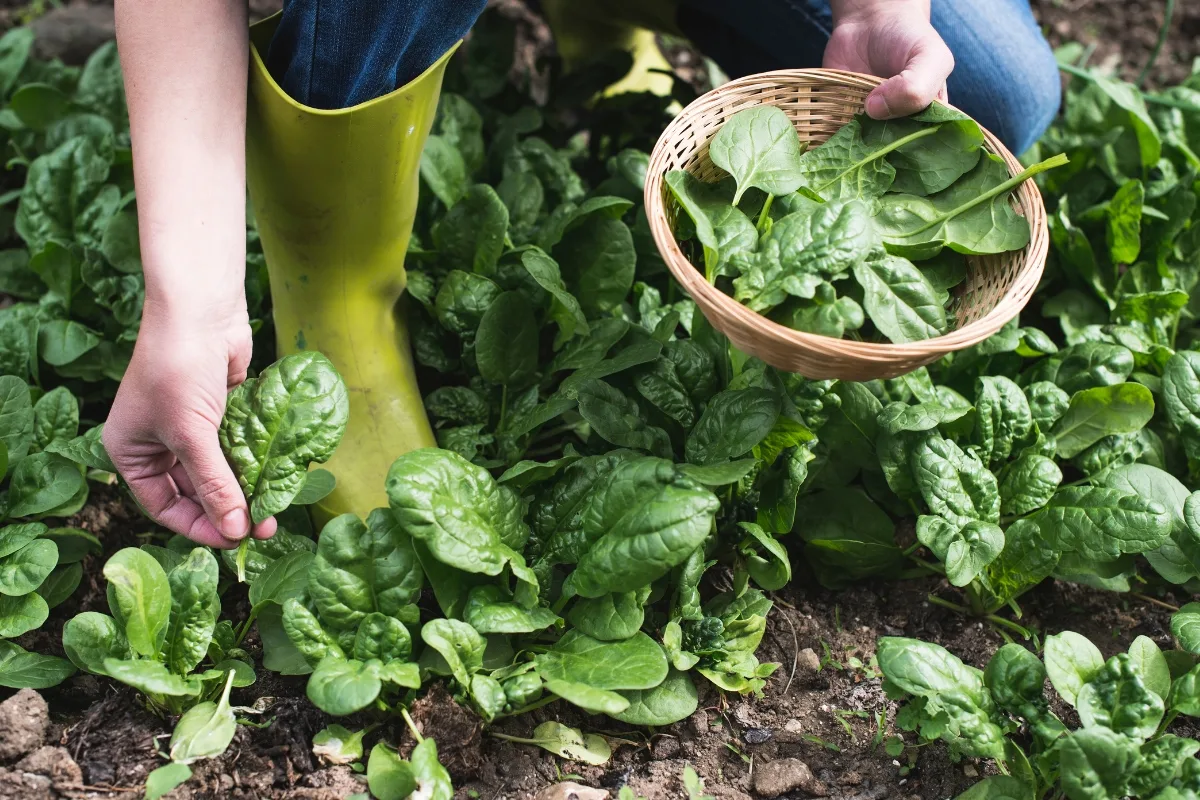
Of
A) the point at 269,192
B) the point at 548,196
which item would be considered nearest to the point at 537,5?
the point at 548,196

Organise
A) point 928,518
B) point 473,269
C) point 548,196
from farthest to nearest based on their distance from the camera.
A: point 548,196
point 473,269
point 928,518

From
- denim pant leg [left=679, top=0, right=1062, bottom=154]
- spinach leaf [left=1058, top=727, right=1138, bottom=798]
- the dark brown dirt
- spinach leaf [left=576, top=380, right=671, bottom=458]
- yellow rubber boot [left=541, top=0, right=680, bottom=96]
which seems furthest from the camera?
the dark brown dirt

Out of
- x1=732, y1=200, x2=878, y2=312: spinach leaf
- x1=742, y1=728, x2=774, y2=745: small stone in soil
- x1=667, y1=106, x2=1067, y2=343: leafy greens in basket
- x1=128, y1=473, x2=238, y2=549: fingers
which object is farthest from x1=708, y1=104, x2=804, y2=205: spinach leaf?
x1=128, y1=473, x2=238, y2=549: fingers

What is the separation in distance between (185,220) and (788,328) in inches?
27.3

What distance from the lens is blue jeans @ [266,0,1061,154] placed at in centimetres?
132

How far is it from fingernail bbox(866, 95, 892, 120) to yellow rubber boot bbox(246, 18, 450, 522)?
23.1 inches

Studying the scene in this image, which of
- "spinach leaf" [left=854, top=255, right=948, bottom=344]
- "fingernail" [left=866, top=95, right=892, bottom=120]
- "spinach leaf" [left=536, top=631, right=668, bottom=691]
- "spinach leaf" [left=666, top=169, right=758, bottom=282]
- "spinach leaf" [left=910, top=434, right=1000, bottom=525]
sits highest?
"fingernail" [left=866, top=95, right=892, bottom=120]

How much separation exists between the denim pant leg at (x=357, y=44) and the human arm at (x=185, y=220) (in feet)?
0.28

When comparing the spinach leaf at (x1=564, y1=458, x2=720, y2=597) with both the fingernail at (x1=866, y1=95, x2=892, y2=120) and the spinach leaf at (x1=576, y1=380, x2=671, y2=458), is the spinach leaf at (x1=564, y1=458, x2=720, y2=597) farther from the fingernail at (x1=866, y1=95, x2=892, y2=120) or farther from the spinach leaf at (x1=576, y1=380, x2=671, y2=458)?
the fingernail at (x1=866, y1=95, x2=892, y2=120)

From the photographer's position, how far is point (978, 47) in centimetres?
186

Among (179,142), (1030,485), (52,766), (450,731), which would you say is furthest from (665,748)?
(179,142)

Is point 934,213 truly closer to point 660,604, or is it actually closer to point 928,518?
point 928,518

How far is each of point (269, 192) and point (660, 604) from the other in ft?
2.64

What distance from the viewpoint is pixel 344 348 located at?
1.60 meters
